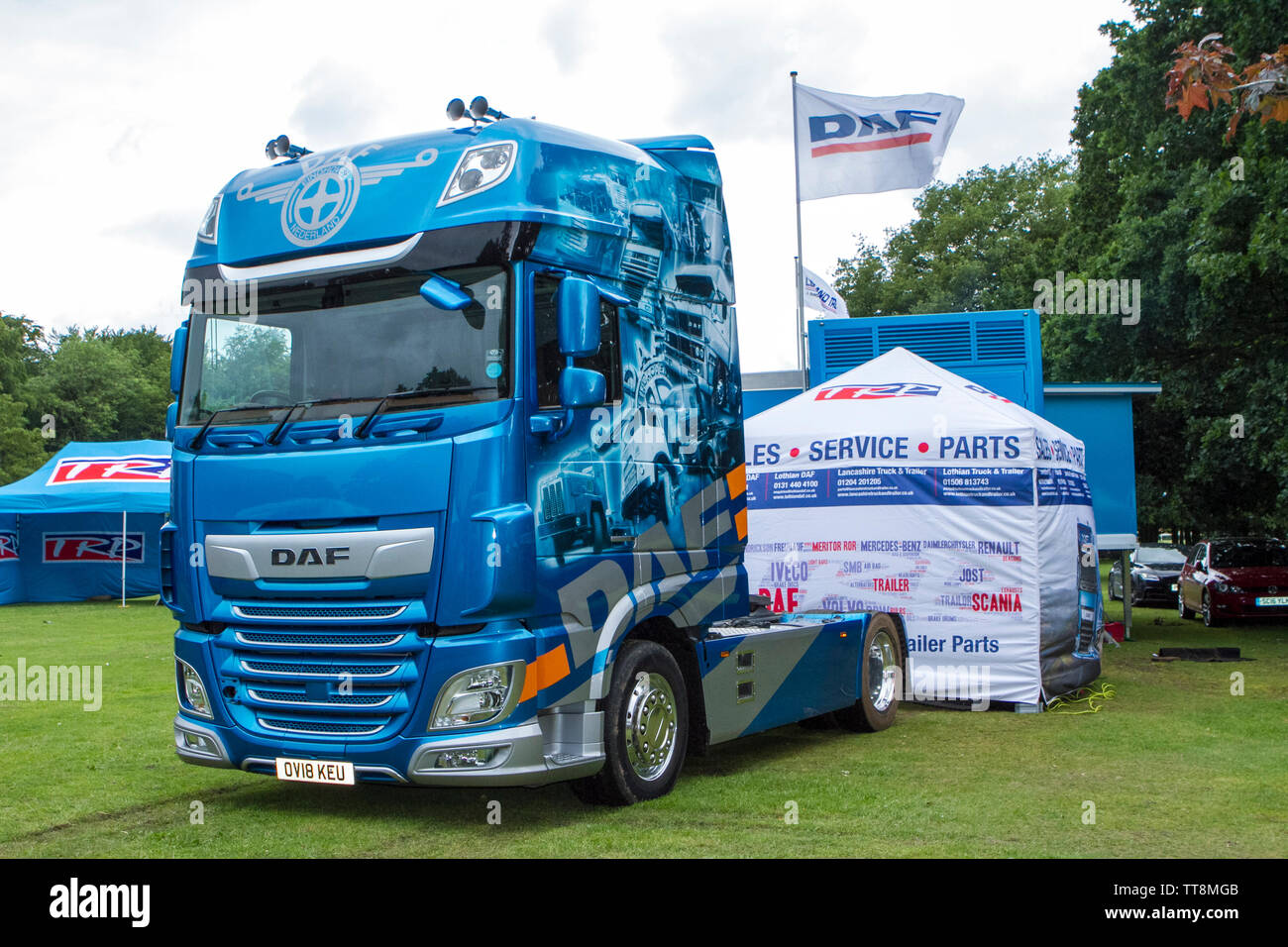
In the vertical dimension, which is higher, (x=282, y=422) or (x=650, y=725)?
(x=282, y=422)

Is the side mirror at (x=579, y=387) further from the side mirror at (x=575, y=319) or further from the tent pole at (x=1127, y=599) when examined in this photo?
the tent pole at (x=1127, y=599)

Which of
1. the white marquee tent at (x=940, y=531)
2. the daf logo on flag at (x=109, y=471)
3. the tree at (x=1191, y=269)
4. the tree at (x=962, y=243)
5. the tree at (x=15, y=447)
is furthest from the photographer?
the tree at (x=15, y=447)

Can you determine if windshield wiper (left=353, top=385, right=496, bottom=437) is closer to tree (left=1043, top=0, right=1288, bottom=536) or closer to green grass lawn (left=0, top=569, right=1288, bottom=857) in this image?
green grass lawn (left=0, top=569, right=1288, bottom=857)

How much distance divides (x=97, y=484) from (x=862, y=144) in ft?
58.4

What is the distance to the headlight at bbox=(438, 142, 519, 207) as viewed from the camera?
7.09 m

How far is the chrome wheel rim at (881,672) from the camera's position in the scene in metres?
11.1

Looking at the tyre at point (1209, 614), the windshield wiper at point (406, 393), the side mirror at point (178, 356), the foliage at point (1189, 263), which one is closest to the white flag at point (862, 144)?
the foliage at point (1189, 263)

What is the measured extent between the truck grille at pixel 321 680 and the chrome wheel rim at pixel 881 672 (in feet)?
17.4

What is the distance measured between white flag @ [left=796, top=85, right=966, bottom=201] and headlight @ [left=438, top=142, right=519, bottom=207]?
12.8 m

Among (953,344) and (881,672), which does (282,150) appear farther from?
(953,344)

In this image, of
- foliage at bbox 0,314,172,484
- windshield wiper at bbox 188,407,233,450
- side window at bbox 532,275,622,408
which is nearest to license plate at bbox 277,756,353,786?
windshield wiper at bbox 188,407,233,450

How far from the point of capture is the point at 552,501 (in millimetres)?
6992

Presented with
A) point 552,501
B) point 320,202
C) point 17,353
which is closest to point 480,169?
point 320,202
